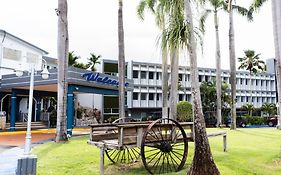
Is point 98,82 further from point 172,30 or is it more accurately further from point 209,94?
point 209,94

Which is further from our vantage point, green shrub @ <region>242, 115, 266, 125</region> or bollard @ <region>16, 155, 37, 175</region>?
green shrub @ <region>242, 115, 266, 125</region>

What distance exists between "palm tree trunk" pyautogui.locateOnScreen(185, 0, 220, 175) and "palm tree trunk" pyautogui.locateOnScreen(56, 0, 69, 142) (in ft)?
30.4

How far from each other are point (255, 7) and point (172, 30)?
9.01 meters

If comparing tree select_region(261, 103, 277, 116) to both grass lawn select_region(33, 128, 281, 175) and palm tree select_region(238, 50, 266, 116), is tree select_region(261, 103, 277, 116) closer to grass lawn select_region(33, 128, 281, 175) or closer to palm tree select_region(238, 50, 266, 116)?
palm tree select_region(238, 50, 266, 116)

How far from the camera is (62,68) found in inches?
608

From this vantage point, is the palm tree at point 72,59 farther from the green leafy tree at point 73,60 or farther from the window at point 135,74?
the window at point 135,74

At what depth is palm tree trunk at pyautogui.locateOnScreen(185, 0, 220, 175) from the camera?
699 cm

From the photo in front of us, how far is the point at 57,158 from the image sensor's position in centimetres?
1011

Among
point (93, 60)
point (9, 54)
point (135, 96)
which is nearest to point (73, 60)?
point (93, 60)

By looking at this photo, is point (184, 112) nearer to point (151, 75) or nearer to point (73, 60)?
point (151, 75)

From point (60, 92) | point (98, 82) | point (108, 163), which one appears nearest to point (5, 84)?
point (98, 82)

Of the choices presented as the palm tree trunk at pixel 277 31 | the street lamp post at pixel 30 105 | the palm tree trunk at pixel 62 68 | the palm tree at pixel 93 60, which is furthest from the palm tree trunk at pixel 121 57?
the palm tree at pixel 93 60


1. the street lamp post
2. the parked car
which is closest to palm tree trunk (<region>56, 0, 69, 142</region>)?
the street lamp post

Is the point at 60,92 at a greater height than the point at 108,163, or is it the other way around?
the point at 60,92
